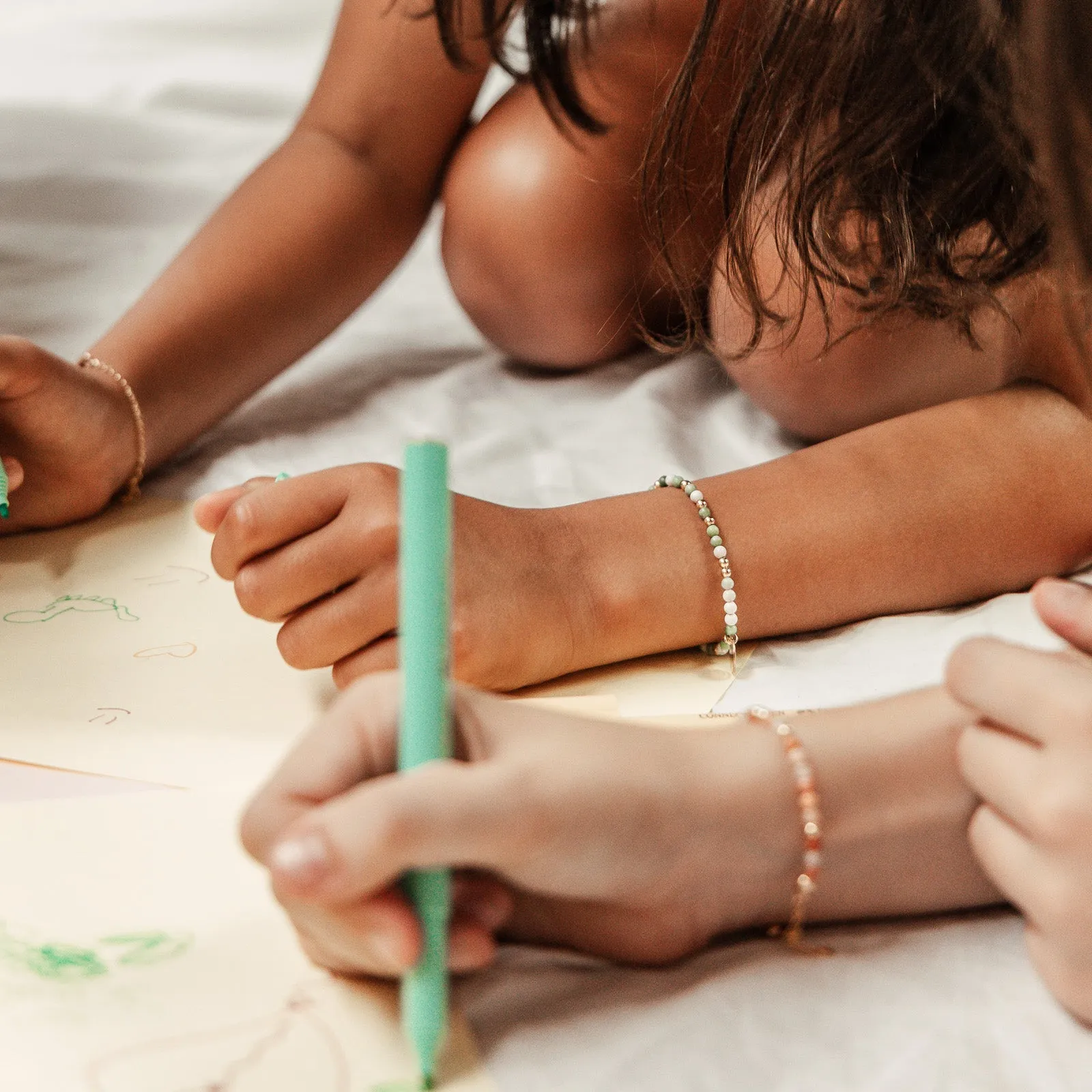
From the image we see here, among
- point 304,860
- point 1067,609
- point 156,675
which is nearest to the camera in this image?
point 304,860

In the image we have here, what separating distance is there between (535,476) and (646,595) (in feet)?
0.57

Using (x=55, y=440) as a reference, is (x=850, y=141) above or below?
above

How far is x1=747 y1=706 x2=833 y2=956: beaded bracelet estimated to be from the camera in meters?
0.33

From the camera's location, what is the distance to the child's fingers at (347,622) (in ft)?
1.42

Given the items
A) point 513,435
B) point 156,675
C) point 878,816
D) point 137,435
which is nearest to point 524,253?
point 513,435

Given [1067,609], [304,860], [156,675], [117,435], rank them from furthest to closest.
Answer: [117,435] → [156,675] → [1067,609] → [304,860]

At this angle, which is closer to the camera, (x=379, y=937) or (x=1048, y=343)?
(x=379, y=937)

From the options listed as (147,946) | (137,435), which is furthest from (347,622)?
(137,435)

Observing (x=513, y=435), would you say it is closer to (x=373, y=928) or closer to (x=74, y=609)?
(x=74, y=609)

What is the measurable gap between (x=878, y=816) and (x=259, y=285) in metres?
0.47

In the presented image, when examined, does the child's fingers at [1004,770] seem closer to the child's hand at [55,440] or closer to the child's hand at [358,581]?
the child's hand at [358,581]

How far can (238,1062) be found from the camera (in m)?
0.30

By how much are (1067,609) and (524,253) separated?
40cm

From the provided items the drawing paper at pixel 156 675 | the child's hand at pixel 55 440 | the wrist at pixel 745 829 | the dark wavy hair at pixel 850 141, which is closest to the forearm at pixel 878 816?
the wrist at pixel 745 829
